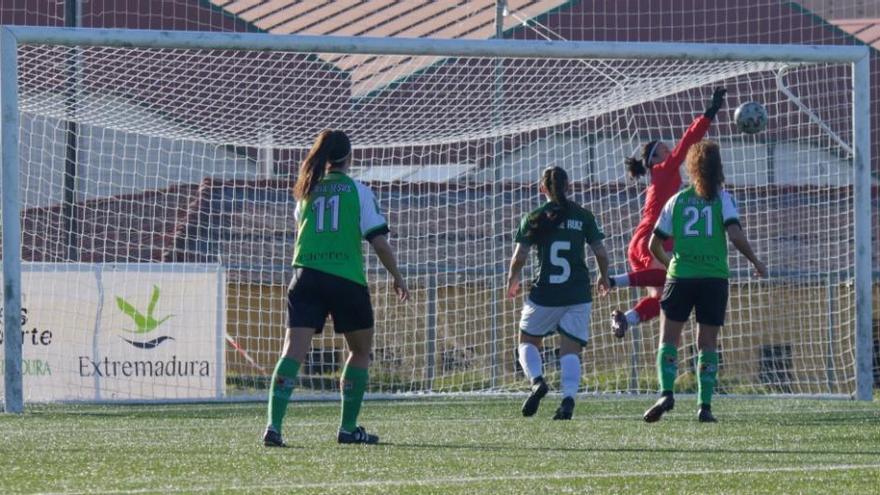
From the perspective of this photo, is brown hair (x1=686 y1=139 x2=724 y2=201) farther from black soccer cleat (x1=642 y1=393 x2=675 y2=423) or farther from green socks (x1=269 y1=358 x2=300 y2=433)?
green socks (x1=269 y1=358 x2=300 y2=433)

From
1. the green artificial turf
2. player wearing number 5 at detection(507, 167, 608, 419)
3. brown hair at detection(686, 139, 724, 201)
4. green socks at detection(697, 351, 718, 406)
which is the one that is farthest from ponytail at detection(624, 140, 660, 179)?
the green artificial turf

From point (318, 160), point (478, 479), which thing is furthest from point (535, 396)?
point (478, 479)

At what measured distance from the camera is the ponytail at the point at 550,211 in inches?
395

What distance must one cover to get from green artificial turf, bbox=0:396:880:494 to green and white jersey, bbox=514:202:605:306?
32.9 inches

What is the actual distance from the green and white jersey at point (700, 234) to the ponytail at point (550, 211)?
0.82m

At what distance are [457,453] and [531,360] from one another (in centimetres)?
262

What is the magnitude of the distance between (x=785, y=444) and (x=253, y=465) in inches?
114

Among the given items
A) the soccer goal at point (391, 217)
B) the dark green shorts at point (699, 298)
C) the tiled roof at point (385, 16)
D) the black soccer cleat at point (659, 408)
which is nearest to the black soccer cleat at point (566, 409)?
the black soccer cleat at point (659, 408)

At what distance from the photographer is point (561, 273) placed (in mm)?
10086

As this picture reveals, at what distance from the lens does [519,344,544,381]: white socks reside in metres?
10.0

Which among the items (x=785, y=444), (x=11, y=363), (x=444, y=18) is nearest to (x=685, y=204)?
(x=785, y=444)

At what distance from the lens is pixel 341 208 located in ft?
26.2

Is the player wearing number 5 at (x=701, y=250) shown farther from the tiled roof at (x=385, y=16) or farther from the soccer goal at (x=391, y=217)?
the tiled roof at (x=385, y=16)

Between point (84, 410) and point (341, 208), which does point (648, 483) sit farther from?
point (84, 410)
